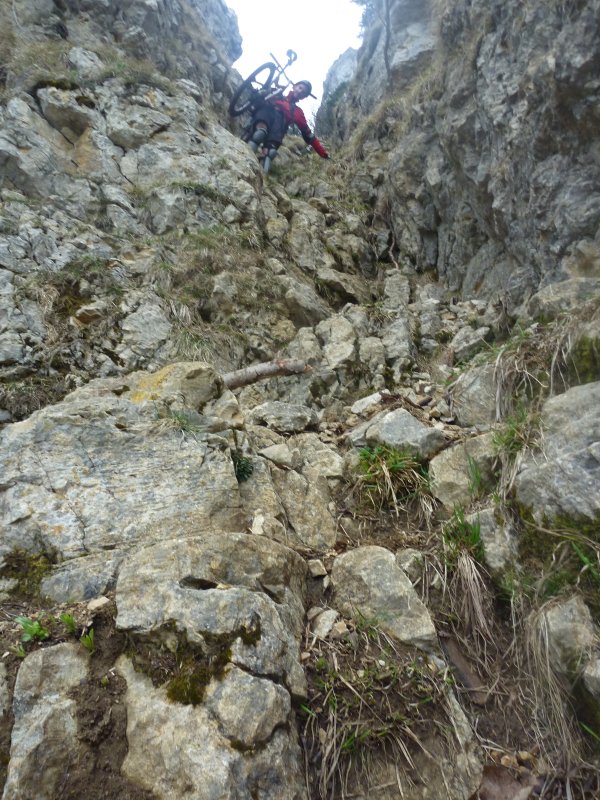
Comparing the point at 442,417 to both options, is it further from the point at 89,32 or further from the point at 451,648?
the point at 89,32

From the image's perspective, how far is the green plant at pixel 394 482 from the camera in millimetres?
3814

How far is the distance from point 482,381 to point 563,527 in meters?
1.93

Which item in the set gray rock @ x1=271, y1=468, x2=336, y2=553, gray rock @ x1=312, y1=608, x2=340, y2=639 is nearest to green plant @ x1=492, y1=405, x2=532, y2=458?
gray rock @ x1=271, y1=468, x2=336, y2=553

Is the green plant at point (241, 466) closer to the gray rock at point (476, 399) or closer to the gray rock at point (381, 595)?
the gray rock at point (381, 595)

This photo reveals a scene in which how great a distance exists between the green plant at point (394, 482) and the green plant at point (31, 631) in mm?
2609

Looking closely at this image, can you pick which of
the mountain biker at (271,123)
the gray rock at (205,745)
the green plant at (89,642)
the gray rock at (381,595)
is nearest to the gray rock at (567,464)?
the gray rock at (381,595)

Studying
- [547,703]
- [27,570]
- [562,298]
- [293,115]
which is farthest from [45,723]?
[293,115]

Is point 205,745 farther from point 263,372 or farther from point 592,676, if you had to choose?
point 263,372

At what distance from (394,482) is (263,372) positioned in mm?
2595

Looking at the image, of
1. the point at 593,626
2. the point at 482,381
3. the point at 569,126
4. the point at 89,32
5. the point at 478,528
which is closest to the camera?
the point at 593,626

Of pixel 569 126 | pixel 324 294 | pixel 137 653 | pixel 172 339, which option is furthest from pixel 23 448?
pixel 569 126

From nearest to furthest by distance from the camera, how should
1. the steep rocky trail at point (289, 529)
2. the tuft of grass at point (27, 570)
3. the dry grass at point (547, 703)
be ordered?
the steep rocky trail at point (289, 529)
the dry grass at point (547, 703)
the tuft of grass at point (27, 570)

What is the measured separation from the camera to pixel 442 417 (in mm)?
4621

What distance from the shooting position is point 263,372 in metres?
5.78
